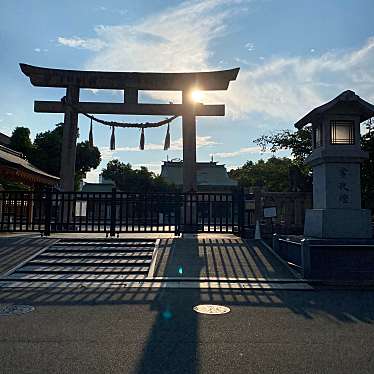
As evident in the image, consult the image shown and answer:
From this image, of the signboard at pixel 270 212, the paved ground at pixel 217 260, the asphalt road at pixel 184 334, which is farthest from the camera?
the signboard at pixel 270 212

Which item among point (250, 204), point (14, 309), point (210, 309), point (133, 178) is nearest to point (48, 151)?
point (133, 178)

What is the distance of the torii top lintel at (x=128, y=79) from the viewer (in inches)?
630

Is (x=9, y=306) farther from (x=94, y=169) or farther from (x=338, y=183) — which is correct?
(x=94, y=169)

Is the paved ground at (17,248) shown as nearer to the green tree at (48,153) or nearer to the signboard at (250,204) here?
the signboard at (250,204)

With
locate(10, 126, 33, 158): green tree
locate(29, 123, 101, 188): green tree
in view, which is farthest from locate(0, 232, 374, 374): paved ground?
locate(29, 123, 101, 188): green tree

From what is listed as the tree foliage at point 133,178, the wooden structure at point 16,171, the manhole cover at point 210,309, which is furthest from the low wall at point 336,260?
the tree foliage at point 133,178

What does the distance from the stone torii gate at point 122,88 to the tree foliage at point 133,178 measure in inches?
1075

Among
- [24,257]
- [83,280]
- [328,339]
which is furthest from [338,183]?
[24,257]

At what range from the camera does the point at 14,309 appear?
569cm

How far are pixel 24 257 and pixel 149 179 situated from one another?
126 feet

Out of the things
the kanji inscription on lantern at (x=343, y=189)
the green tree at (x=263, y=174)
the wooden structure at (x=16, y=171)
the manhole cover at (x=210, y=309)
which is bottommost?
the manhole cover at (x=210, y=309)

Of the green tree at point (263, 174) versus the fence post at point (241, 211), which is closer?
the fence post at point (241, 211)

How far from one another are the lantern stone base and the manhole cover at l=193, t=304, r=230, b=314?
4.87 meters

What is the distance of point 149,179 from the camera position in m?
47.7
